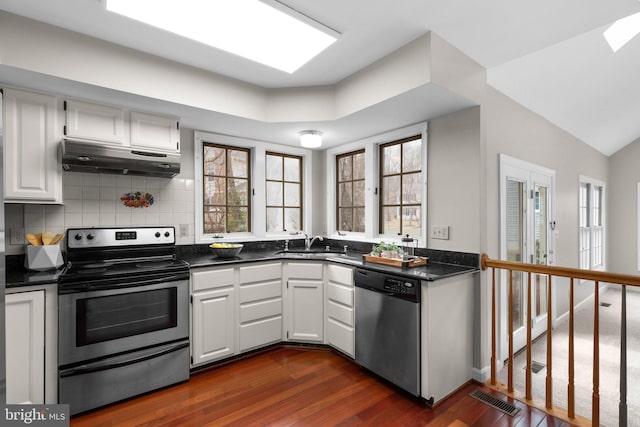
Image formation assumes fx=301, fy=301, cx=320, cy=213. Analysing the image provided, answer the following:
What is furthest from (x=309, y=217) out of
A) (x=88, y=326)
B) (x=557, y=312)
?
(x=557, y=312)

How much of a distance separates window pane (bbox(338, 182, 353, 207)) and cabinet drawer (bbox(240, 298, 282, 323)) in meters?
1.49

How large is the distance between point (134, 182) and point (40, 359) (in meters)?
1.49

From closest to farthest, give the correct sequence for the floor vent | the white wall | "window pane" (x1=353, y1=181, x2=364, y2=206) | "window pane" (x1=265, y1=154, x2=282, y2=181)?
the floor vent → "window pane" (x1=353, y1=181, x2=364, y2=206) → "window pane" (x1=265, y1=154, x2=282, y2=181) → the white wall

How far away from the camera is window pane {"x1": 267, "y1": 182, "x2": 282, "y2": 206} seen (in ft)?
12.3

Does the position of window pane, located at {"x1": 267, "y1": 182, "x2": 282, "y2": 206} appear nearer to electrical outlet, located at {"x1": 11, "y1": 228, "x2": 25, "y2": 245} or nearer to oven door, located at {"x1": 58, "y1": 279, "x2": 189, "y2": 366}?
oven door, located at {"x1": 58, "y1": 279, "x2": 189, "y2": 366}

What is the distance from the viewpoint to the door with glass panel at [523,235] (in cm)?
275

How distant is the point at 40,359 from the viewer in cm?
190

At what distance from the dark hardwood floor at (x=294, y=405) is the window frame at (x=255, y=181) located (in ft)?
4.54

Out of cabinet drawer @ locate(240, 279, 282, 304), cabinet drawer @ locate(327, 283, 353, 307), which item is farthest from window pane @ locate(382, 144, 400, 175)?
cabinet drawer @ locate(240, 279, 282, 304)

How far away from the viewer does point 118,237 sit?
2.61 metres

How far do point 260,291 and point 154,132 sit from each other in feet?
5.52

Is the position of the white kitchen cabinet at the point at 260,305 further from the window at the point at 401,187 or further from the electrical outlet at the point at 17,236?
the electrical outlet at the point at 17,236

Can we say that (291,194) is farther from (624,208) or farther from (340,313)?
(624,208)

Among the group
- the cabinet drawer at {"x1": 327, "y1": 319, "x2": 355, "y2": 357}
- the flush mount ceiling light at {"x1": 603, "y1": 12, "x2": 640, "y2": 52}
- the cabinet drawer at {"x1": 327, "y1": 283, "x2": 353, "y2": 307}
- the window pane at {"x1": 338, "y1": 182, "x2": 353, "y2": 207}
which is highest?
the flush mount ceiling light at {"x1": 603, "y1": 12, "x2": 640, "y2": 52}
